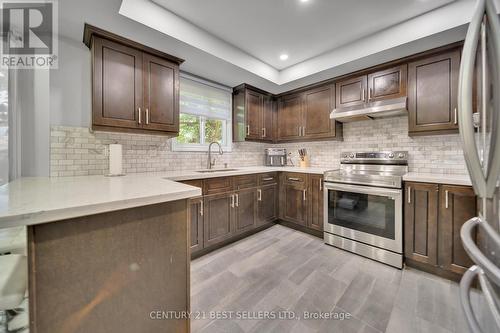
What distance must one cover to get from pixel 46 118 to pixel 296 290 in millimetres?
2749

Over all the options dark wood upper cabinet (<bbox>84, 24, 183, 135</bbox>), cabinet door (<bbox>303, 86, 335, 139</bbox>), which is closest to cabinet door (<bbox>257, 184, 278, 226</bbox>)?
cabinet door (<bbox>303, 86, 335, 139</bbox>)

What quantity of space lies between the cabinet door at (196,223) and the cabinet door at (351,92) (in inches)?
93.2

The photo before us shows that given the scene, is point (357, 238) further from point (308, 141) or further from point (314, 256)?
point (308, 141)

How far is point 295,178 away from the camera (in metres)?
3.04

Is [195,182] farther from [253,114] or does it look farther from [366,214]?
[366,214]

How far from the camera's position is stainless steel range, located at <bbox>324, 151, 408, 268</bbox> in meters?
2.09

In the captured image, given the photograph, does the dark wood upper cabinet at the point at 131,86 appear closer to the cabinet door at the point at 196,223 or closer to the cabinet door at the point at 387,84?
the cabinet door at the point at 196,223

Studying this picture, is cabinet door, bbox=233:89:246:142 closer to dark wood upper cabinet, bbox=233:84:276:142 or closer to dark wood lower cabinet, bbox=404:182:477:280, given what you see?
dark wood upper cabinet, bbox=233:84:276:142

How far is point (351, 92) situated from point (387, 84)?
1.37ft

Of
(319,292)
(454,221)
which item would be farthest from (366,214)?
(319,292)

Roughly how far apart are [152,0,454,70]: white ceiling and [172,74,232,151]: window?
80 cm

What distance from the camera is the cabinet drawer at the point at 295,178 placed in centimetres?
293

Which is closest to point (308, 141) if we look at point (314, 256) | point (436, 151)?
point (436, 151)

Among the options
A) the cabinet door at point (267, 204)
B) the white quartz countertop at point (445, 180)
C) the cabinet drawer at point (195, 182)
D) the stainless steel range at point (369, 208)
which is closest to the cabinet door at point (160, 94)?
the cabinet drawer at point (195, 182)
